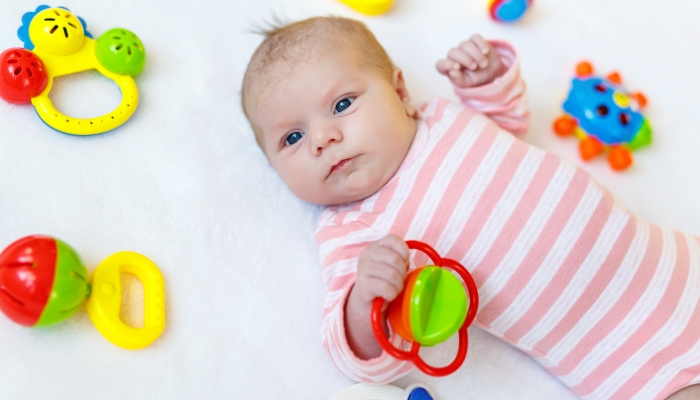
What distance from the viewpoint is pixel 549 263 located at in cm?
113

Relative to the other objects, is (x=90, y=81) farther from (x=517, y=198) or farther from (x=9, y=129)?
(x=517, y=198)

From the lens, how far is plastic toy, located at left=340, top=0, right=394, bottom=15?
1530 millimetres

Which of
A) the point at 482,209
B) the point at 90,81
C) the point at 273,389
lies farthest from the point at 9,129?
the point at 482,209

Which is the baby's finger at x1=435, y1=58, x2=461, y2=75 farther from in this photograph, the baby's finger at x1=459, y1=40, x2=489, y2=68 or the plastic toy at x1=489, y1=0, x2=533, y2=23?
the plastic toy at x1=489, y1=0, x2=533, y2=23

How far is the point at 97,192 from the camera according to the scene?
3.99 feet

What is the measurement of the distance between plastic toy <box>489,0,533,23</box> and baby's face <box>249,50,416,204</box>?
561mm

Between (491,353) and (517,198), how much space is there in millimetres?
350

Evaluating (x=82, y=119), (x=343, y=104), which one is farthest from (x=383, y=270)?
(x=82, y=119)

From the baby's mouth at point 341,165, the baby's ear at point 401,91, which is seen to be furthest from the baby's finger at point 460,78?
the baby's mouth at point 341,165

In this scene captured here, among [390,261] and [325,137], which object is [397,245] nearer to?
[390,261]

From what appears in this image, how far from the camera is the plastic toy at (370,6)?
1.53 metres

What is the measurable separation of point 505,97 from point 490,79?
60mm

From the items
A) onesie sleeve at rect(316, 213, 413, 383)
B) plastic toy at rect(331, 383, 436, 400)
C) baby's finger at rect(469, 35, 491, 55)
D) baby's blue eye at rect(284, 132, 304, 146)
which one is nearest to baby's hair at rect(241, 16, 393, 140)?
baby's blue eye at rect(284, 132, 304, 146)

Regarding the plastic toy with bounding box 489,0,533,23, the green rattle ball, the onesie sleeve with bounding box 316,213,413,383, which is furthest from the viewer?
the plastic toy with bounding box 489,0,533,23
